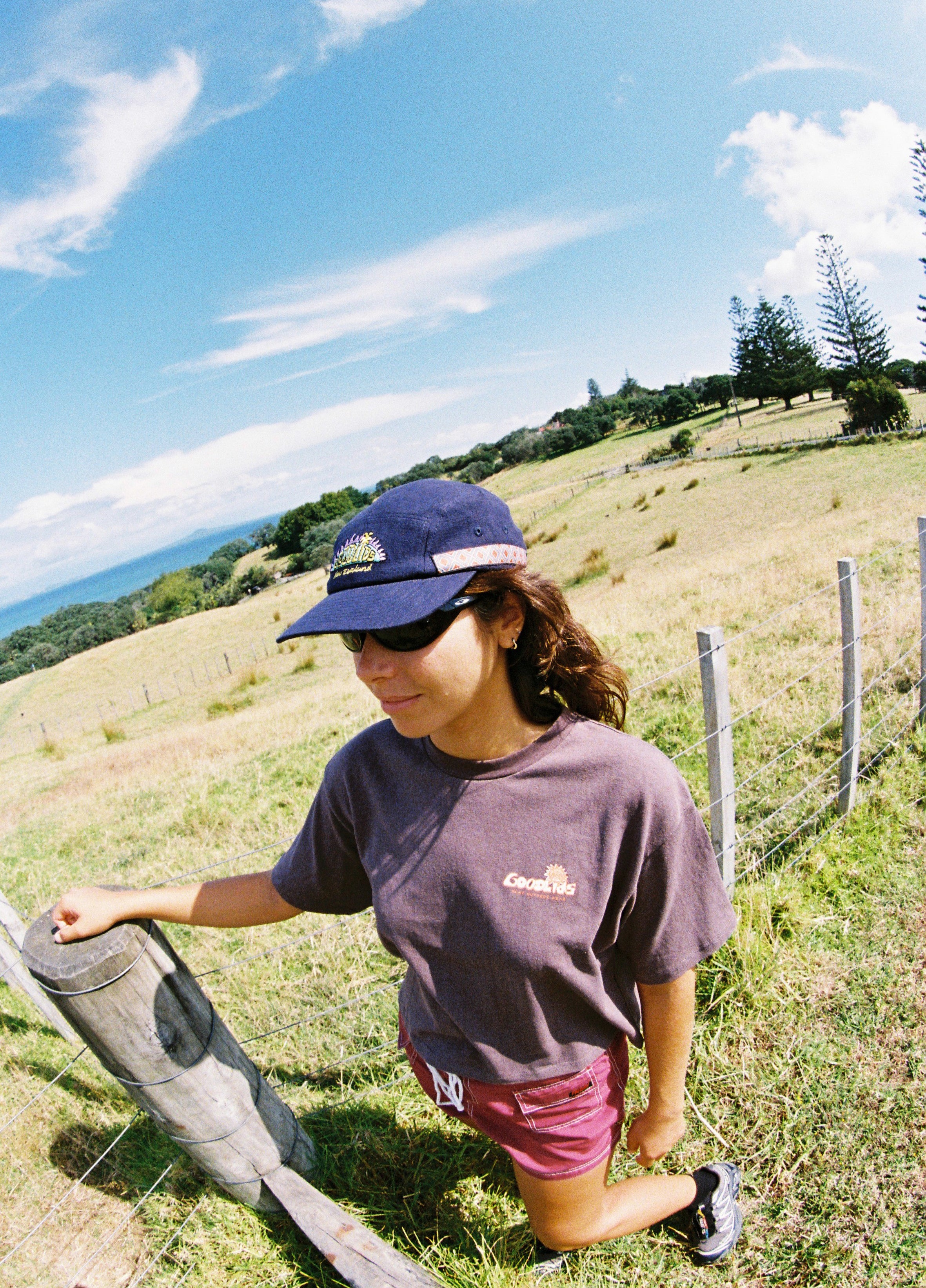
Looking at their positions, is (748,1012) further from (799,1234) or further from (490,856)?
(490,856)

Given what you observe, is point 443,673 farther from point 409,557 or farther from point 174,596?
point 174,596

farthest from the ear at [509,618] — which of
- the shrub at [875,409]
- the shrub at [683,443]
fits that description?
the shrub at [683,443]

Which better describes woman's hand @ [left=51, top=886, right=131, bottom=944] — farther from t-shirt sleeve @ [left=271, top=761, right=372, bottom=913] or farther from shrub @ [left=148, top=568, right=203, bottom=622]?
shrub @ [left=148, top=568, right=203, bottom=622]

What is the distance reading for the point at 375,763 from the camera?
1588 millimetres

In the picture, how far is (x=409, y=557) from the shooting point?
1219 millimetres

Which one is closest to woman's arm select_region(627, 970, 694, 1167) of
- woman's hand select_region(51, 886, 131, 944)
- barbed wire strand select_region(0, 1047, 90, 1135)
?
woman's hand select_region(51, 886, 131, 944)

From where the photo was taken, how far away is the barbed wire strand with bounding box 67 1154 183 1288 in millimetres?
1999

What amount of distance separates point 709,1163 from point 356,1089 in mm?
1307

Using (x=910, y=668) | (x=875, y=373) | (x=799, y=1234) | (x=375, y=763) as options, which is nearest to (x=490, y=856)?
(x=375, y=763)

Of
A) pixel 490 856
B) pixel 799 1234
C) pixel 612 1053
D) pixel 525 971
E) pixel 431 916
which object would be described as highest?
pixel 490 856

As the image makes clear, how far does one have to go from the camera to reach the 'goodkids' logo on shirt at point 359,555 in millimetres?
1242

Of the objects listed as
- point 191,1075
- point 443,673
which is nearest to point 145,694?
point 191,1075

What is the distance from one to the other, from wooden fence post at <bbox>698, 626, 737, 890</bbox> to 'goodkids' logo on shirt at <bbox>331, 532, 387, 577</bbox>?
4.95ft

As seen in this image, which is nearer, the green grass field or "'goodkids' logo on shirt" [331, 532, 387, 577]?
"'goodkids' logo on shirt" [331, 532, 387, 577]
